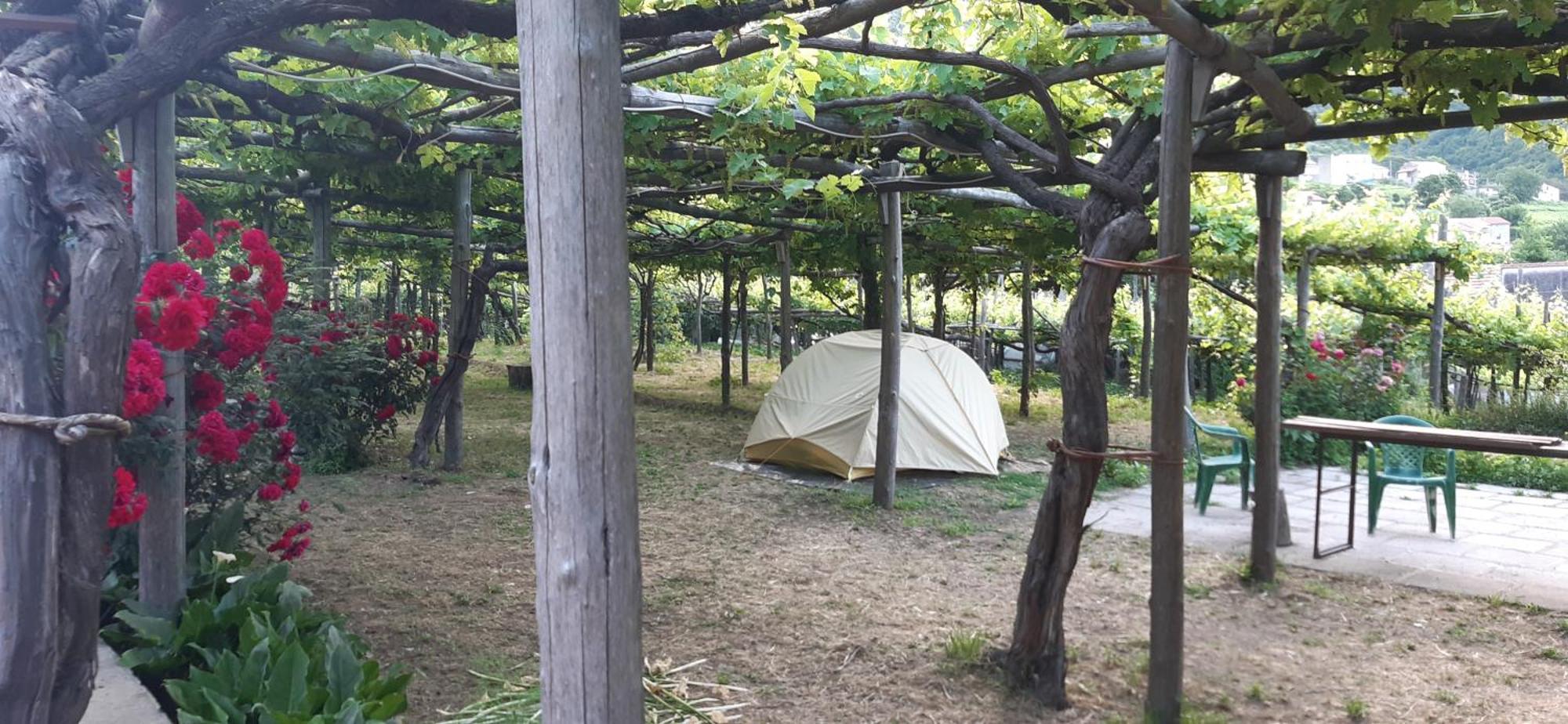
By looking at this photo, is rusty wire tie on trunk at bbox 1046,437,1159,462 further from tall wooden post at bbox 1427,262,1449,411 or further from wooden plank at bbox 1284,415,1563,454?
tall wooden post at bbox 1427,262,1449,411

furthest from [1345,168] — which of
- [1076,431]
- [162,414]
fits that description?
[162,414]

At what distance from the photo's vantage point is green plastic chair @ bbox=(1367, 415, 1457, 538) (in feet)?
21.6

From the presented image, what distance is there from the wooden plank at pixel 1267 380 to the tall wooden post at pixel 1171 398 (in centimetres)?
202

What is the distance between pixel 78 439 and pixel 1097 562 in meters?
5.22

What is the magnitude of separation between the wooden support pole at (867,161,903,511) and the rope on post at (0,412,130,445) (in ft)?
18.5

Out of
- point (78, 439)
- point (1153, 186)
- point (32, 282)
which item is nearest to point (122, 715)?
point (78, 439)

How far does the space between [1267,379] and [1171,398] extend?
2130 mm

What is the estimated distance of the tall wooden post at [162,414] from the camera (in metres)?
3.40

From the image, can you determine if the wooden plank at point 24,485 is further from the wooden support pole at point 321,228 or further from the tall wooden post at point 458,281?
the wooden support pole at point 321,228

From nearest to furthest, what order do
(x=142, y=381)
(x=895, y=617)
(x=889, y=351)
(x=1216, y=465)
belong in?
(x=142, y=381)
(x=895, y=617)
(x=1216, y=465)
(x=889, y=351)

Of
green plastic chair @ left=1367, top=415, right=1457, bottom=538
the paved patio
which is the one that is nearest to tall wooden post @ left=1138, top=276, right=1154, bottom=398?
the paved patio

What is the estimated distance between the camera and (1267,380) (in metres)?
5.45

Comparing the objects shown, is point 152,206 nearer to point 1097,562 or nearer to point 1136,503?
point 1097,562

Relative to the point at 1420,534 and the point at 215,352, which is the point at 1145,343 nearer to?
the point at 1420,534
